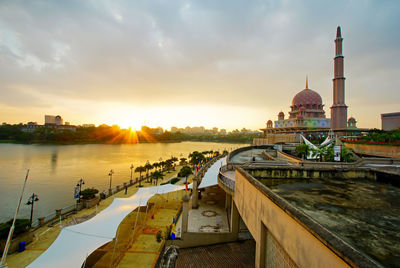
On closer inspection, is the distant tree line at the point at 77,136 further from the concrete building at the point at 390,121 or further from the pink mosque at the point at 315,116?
the concrete building at the point at 390,121

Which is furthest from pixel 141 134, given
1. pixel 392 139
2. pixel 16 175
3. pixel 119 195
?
pixel 392 139

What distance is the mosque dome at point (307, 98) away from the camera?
63.8m

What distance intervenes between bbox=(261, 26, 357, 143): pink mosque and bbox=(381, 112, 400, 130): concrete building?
5792 millimetres

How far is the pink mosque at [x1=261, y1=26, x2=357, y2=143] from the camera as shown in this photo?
44594mm

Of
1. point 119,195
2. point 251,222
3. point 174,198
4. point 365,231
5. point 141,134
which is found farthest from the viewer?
point 141,134

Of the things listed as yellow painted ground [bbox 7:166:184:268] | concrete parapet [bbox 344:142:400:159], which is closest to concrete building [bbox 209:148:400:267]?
yellow painted ground [bbox 7:166:184:268]

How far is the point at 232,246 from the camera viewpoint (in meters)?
11.1

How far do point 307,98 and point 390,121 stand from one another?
881 inches

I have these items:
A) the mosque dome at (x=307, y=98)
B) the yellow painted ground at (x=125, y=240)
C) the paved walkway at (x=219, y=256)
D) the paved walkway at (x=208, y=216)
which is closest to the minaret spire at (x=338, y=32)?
the mosque dome at (x=307, y=98)

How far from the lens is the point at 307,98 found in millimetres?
64250

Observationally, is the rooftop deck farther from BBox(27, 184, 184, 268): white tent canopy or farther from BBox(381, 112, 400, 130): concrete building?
BBox(381, 112, 400, 130): concrete building

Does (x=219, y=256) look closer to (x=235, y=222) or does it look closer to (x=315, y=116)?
(x=235, y=222)

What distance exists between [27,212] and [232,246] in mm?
20241

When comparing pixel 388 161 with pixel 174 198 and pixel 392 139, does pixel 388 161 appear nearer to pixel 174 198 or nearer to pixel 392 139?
pixel 392 139
